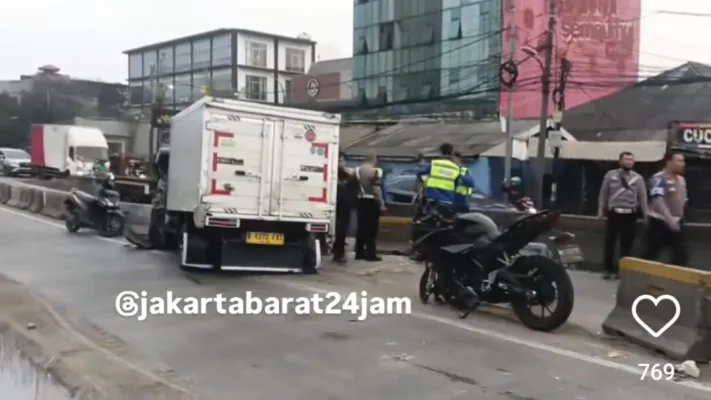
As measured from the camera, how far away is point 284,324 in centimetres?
852

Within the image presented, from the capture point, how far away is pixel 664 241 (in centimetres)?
1109

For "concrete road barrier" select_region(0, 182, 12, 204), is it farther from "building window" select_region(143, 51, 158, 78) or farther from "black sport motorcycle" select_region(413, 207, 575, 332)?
"building window" select_region(143, 51, 158, 78)

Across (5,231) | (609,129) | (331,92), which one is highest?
(331,92)

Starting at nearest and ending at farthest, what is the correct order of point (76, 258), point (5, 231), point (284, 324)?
point (284, 324) < point (76, 258) < point (5, 231)

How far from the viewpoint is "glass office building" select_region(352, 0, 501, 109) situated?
5344cm

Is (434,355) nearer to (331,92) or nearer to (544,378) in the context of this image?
(544,378)

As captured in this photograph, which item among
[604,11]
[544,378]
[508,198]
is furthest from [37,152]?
[544,378]

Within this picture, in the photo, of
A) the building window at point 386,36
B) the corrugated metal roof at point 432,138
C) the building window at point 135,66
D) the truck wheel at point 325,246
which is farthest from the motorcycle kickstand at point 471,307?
the building window at point 135,66

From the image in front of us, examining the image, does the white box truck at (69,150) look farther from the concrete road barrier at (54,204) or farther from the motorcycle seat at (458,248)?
the motorcycle seat at (458,248)

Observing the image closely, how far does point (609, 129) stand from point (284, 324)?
27.1 metres

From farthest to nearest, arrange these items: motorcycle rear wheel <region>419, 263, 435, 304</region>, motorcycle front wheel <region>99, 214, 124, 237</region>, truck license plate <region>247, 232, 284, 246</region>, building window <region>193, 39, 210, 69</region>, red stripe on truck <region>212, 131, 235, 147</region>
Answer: building window <region>193, 39, 210, 69</region> → motorcycle front wheel <region>99, 214, 124, 237</region> → truck license plate <region>247, 232, 284, 246</region> → red stripe on truck <region>212, 131, 235, 147</region> → motorcycle rear wheel <region>419, 263, 435, 304</region>

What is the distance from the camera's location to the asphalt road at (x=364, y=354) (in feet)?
19.8

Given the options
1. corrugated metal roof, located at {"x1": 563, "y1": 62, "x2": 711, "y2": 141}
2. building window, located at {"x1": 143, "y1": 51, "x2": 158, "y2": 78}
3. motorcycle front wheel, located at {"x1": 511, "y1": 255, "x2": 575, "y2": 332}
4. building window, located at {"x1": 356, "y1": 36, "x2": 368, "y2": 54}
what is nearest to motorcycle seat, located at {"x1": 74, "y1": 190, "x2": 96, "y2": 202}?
motorcycle front wheel, located at {"x1": 511, "y1": 255, "x2": 575, "y2": 332}

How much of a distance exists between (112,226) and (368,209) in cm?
690
